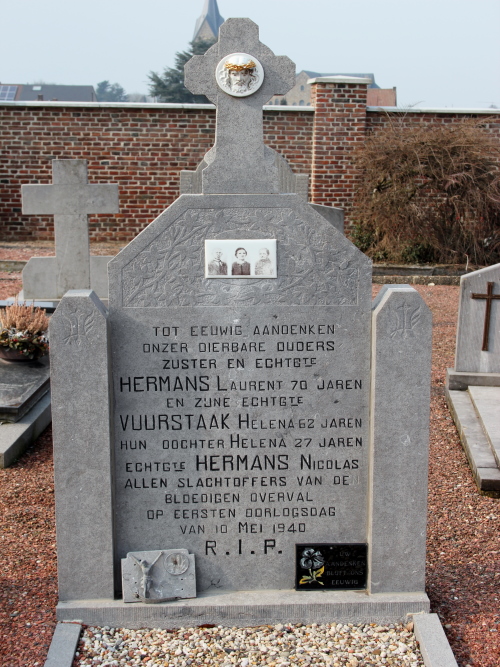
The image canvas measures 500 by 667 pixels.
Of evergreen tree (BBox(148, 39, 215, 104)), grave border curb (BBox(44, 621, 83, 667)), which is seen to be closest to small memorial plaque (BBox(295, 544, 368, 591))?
grave border curb (BBox(44, 621, 83, 667))

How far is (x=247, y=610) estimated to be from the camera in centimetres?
318

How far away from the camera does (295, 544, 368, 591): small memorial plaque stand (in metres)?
3.27

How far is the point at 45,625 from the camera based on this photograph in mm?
3121

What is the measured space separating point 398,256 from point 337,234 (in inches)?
415

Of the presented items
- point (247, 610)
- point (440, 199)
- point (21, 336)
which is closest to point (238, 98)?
point (247, 610)

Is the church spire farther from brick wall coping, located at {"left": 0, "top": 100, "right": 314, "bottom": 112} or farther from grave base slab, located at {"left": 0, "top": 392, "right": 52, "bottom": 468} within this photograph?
grave base slab, located at {"left": 0, "top": 392, "right": 52, "bottom": 468}

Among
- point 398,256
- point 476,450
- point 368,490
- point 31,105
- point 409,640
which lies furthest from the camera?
point 31,105

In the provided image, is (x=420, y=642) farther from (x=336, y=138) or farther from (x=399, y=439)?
(x=336, y=138)

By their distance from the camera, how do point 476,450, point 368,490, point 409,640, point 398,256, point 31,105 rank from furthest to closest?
point 31,105 → point 398,256 → point 476,450 → point 368,490 → point 409,640

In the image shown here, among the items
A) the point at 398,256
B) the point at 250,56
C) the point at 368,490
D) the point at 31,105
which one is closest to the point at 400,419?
the point at 368,490

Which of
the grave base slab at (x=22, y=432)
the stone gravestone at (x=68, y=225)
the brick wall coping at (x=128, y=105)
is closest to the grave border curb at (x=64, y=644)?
the grave base slab at (x=22, y=432)

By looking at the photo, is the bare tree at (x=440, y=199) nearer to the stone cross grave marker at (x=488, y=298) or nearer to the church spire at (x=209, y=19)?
the stone cross grave marker at (x=488, y=298)

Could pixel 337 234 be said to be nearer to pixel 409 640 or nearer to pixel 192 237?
pixel 192 237

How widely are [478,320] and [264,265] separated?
11.5ft
